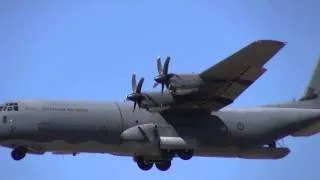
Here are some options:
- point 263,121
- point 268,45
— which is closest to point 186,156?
point 263,121

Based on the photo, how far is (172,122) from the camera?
30.8 m

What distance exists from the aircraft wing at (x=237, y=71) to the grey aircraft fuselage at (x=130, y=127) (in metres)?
1.27

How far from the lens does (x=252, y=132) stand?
106 feet

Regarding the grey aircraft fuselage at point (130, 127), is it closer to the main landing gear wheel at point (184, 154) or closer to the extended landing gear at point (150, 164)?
the main landing gear wheel at point (184, 154)

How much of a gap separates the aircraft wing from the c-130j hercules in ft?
0.13

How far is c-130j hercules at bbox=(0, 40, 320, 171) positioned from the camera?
28484 mm

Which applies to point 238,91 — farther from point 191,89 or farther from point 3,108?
point 3,108

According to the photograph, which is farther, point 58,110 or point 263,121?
point 263,121

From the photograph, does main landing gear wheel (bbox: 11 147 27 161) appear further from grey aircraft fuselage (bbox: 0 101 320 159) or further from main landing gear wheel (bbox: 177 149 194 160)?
main landing gear wheel (bbox: 177 149 194 160)

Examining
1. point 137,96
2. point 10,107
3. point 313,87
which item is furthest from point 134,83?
point 313,87

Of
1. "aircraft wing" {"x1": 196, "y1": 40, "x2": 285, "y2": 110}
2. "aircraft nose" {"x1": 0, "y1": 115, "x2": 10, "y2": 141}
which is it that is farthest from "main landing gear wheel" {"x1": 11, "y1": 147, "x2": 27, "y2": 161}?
"aircraft wing" {"x1": 196, "y1": 40, "x2": 285, "y2": 110}

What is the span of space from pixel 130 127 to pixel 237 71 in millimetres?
5314

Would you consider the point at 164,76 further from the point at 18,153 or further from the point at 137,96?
the point at 18,153

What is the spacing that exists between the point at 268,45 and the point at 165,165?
8368 millimetres
